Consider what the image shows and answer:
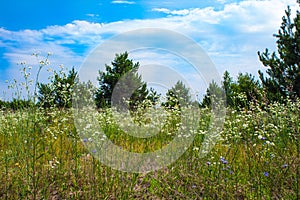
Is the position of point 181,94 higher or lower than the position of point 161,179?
higher

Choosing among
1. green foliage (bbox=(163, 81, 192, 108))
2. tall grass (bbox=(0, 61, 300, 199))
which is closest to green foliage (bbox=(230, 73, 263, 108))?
tall grass (bbox=(0, 61, 300, 199))

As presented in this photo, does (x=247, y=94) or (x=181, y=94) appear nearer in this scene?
(x=181, y=94)

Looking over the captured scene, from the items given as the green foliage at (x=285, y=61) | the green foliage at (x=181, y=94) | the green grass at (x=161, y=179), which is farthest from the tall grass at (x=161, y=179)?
the green foliage at (x=285, y=61)

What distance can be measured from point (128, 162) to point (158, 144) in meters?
1.11

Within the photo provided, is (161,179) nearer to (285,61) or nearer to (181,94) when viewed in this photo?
(181,94)

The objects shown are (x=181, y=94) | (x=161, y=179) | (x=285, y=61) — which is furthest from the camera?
(x=285, y=61)

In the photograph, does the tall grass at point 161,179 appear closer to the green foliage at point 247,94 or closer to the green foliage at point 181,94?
the green foliage at point 247,94

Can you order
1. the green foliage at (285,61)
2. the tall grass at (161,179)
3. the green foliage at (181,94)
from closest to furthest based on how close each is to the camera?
the tall grass at (161,179)
the green foliage at (181,94)
the green foliage at (285,61)

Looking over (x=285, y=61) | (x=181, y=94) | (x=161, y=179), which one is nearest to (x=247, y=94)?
(x=285, y=61)

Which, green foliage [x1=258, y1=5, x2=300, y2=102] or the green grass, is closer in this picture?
the green grass

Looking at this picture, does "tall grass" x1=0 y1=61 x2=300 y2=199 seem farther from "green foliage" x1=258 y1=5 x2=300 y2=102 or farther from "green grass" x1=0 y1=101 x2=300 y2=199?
"green foliage" x1=258 y1=5 x2=300 y2=102

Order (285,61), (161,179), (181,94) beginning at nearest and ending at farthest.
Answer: (161,179) → (181,94) → (285,61)

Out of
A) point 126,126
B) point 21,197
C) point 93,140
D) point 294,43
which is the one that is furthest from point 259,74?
point 21,197

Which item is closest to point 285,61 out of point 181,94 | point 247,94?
point 247,94
